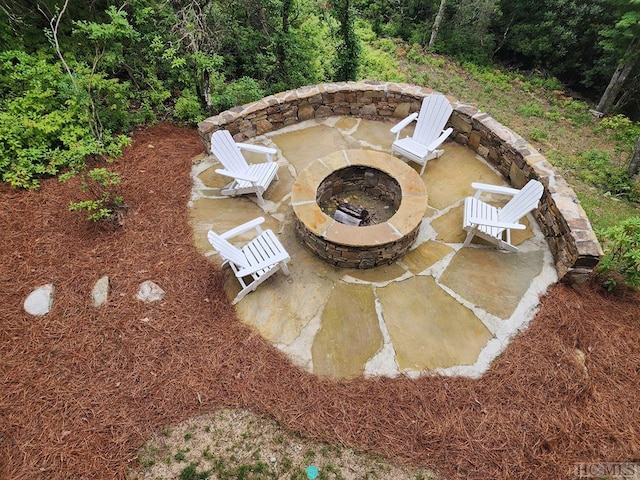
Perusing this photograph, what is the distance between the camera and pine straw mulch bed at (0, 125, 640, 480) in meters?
2.82

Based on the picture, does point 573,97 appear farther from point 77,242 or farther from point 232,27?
point 77,242

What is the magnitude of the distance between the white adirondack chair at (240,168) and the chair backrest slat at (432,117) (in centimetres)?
208

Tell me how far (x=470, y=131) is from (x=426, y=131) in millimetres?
654

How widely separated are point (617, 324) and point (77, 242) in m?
5.72

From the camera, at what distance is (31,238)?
161 inches

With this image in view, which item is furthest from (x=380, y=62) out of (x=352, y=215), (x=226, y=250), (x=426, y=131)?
(x=226, y=250)

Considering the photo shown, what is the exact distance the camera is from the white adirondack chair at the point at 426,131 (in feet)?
15.8

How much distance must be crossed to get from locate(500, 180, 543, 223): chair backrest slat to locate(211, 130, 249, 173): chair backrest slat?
3179 mm

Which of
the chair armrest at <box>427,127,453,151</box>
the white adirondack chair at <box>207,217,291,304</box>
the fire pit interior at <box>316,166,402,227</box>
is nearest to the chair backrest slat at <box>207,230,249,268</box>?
the white adirondack chair at <box>207,217,291,304</box>

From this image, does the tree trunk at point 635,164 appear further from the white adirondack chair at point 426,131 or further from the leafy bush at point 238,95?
the leafy bush at point 238,95

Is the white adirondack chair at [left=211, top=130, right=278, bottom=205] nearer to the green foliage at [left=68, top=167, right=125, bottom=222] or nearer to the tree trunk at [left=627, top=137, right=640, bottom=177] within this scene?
the green foliage at [left=68, top=167, right=125, bottom=222]

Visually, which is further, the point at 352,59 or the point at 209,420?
the point at 352,59

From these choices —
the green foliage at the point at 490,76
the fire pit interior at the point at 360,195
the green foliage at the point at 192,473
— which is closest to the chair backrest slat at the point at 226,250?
the fire pit interior at the point at 360,195

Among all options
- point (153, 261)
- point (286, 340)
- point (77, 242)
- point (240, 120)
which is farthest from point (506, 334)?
A: point (77, 242)
